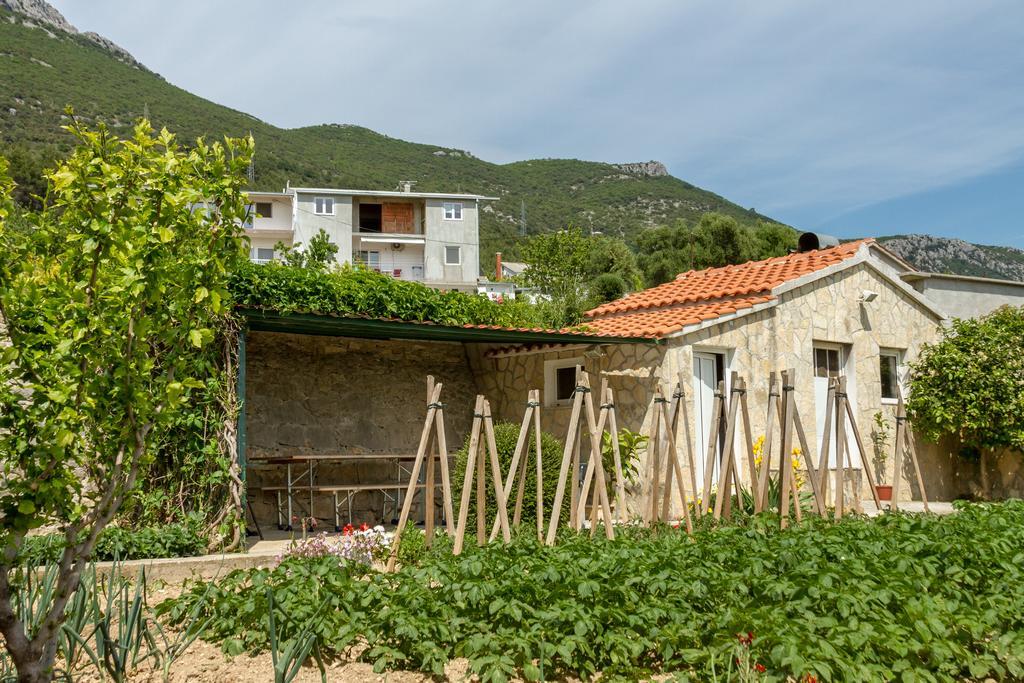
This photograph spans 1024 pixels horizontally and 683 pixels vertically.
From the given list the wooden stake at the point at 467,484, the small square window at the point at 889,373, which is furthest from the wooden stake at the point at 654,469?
the small square window at the point at 889,373

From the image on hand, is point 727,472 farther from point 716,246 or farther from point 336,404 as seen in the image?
point 716,246

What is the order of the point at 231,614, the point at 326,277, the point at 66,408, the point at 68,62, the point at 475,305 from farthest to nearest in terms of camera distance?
the point at 68,62 < the point at 475,305 < the point at 326,277 < the point at 231,614 < the point at 66,408

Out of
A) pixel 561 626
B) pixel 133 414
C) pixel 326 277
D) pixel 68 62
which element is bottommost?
pixel 561 626

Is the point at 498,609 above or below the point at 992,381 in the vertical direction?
below

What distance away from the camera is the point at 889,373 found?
13.7 m

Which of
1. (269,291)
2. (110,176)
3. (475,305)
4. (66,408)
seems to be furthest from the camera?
(475,305)

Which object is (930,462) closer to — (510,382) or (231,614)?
(510,382)

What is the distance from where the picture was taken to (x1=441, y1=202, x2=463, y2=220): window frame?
179ft

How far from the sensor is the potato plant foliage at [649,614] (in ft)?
13.3

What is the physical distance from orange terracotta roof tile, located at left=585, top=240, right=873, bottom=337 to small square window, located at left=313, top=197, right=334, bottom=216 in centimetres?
4167

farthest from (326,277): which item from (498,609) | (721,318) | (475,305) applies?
(498,609)

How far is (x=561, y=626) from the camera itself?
169 inches

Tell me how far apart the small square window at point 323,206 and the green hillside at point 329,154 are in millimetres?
5872

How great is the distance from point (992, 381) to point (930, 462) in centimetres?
187
